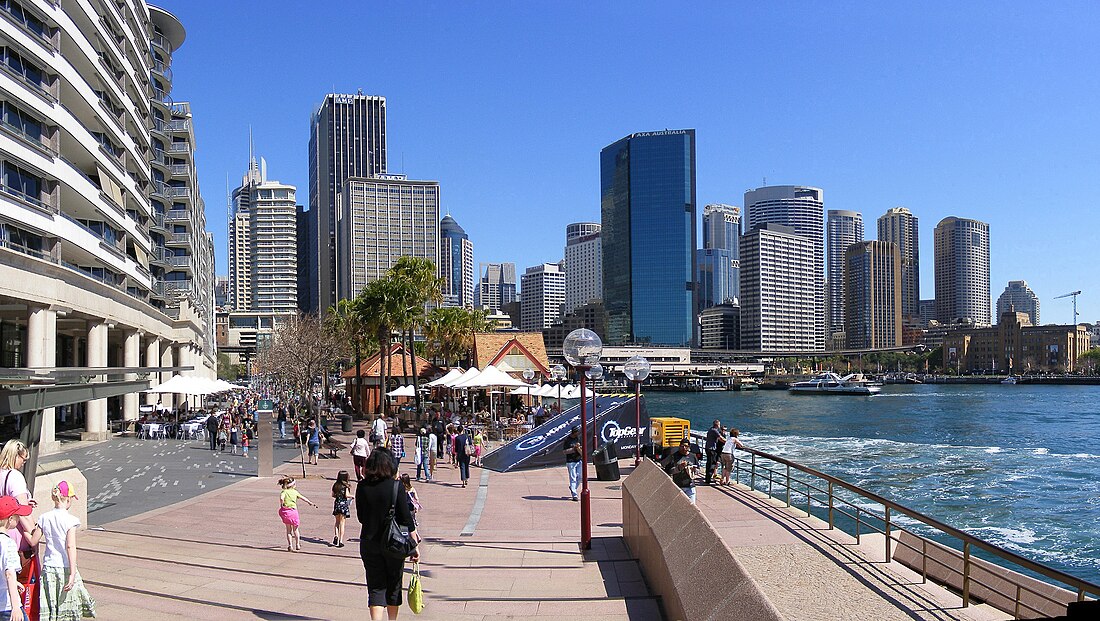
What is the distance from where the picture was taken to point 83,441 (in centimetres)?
3591

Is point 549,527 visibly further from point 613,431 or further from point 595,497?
point 613,431

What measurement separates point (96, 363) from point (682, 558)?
3544cm

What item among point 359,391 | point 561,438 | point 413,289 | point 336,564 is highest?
point 413,289

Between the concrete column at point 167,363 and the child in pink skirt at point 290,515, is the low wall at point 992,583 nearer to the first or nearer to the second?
the child in pink skirt at point 290,515

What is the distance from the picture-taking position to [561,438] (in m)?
24.9

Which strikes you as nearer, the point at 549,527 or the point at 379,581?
the point at 379,581

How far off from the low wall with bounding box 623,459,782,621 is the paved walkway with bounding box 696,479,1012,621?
0.64 meters

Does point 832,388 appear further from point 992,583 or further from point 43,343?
point 992,583

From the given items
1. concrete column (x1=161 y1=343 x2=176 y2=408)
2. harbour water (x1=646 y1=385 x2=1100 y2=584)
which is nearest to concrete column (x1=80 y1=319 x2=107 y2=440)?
concrete column (x1=161 y1=343 x2=176 y2=408)

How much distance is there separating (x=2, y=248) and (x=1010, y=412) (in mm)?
89399

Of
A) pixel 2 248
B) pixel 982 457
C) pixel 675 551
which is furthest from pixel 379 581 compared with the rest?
pixel 982 457

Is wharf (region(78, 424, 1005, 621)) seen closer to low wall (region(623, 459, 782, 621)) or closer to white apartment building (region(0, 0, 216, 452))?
low wall (region(623, 459, 782, 621))

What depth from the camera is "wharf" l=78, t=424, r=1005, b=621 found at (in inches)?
345

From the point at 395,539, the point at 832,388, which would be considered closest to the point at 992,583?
the point at 395,539
